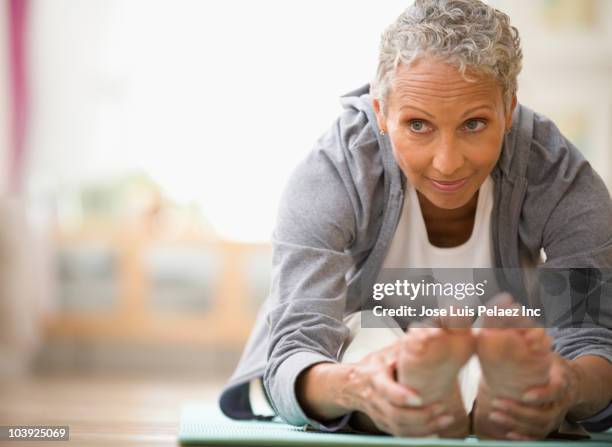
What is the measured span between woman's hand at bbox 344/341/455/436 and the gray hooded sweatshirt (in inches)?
7.2

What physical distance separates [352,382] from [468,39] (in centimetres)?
47

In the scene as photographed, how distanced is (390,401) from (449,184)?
1.17 feet

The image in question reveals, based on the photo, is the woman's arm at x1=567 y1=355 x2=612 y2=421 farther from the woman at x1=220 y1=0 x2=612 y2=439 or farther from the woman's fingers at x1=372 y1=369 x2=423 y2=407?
the woman's fingers at x1=372 y1=369 x2=423 y2=407

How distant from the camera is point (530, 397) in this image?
111 centimetres

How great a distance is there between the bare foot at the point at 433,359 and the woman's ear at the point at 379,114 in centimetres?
42

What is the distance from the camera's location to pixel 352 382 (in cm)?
117

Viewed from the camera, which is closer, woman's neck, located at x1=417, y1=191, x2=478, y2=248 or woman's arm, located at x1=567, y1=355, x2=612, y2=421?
woman's arm, located at x1=567, y1=355, x2=612, y2=421

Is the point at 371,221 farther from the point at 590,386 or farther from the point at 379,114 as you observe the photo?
the point at 590,386

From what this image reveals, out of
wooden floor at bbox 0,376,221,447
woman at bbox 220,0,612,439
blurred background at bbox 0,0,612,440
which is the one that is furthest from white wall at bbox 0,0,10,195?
woman at bbox 220,0,612,439

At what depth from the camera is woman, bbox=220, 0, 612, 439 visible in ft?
3.61

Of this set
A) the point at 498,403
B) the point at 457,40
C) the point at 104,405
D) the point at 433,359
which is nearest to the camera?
the point at 433,359

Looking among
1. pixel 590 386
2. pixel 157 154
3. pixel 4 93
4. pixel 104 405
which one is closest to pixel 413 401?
pixel 590 386

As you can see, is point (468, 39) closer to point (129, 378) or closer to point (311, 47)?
point (129, 378)

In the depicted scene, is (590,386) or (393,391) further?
(590,386)
